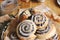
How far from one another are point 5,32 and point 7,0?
0.30 metres

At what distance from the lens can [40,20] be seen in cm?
110

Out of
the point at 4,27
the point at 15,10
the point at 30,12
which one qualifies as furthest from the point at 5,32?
the point at 15,10

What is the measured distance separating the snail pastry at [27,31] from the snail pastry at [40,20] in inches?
0.8

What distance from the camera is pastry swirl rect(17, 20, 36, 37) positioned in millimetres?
1080

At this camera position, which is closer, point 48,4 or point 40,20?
point 40,20

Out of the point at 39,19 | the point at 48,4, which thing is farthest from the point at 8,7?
the point at 39,19

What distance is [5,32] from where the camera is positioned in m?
1.14

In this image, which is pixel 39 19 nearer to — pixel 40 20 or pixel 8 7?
pixel 40 20

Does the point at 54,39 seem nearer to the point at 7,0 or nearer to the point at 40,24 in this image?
the point at 40,24

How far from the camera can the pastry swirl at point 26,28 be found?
108cm

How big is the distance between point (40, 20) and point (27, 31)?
8cm

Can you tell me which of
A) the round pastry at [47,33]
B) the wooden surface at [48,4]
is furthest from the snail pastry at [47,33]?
the wooden surface at [48,4]

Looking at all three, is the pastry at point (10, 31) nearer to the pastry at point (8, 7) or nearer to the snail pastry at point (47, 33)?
the snail pastry at point (47, 33)

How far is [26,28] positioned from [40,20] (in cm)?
7
